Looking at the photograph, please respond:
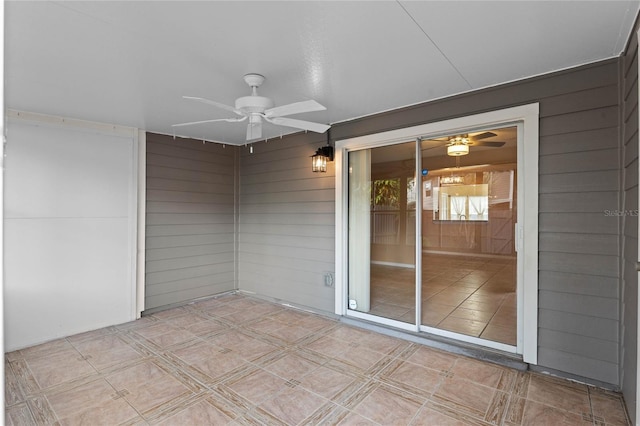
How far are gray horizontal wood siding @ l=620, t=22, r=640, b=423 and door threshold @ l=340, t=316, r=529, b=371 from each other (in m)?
0.72

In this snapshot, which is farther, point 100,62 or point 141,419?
point 100,62

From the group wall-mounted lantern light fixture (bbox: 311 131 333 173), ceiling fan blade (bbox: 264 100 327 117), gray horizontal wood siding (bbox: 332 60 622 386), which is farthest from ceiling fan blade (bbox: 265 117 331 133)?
gray horizontal wood siding (bbox: 332 60 622 386)

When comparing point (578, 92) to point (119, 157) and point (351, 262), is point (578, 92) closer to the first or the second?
point (351, 262)

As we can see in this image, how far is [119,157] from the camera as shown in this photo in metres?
4.20

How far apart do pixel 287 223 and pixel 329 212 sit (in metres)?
0.77

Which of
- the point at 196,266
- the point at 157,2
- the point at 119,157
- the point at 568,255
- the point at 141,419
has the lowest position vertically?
the point at 141,419

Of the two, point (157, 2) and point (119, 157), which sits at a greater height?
point (157, 2)

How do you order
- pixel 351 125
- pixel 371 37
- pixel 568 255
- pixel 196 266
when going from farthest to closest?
pixel 196 266, pixel 351 125, pixel 568 255, pixel 371 37

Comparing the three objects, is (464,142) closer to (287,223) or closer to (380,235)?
(380,235)

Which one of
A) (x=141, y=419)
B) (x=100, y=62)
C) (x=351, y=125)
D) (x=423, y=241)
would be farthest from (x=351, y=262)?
(x=100, y=62)

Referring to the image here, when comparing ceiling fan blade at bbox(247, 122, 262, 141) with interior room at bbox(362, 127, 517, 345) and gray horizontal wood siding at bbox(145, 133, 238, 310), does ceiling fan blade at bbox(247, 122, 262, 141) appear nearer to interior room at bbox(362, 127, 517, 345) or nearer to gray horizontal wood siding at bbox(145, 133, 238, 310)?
interior room at bbox(362, 127, 517, 345)

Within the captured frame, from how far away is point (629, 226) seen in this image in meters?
2.26

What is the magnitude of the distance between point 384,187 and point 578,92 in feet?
6.41

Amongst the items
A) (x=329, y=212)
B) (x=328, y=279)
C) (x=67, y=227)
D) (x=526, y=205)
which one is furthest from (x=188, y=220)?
(x=526, y=205)
